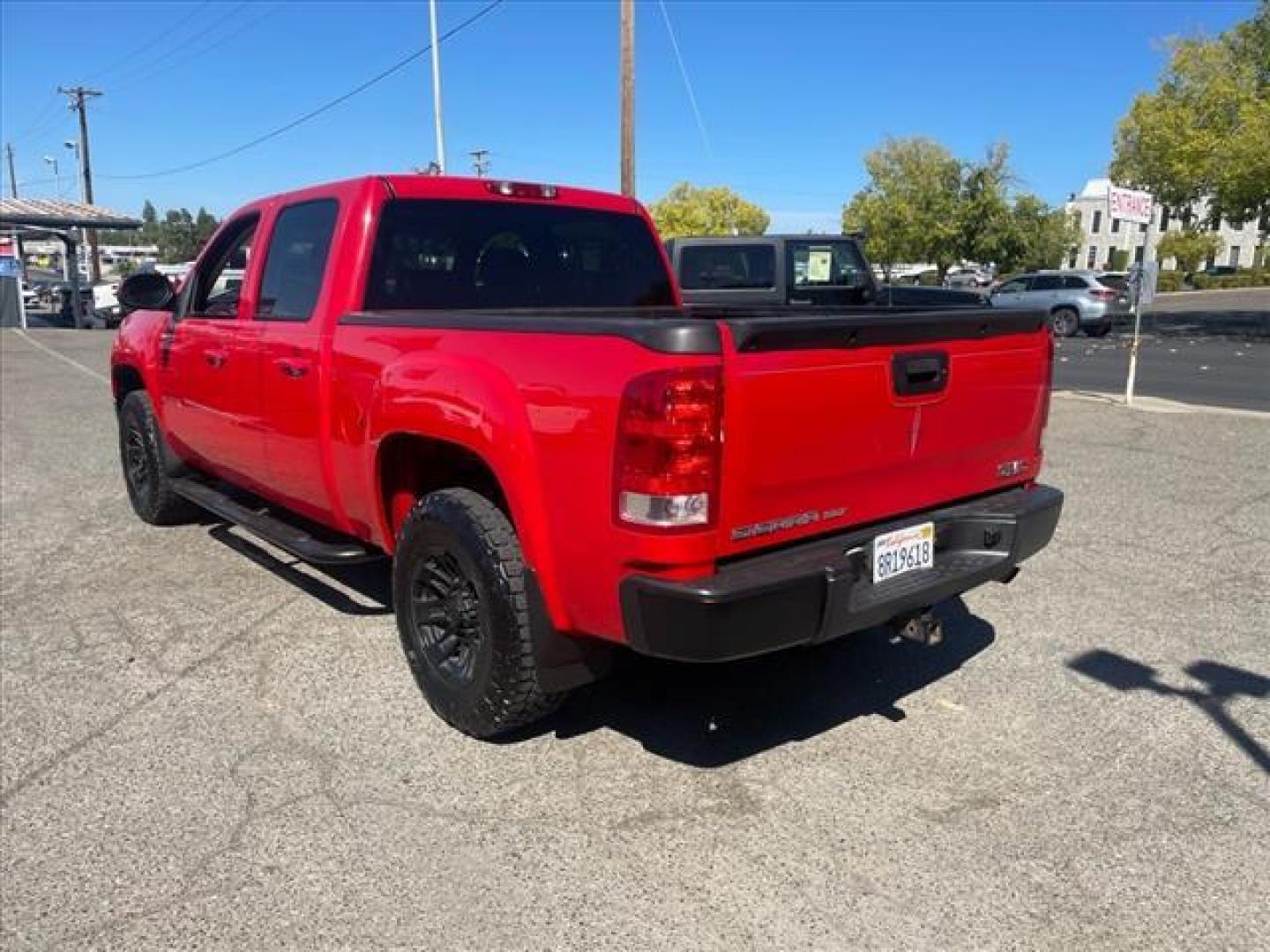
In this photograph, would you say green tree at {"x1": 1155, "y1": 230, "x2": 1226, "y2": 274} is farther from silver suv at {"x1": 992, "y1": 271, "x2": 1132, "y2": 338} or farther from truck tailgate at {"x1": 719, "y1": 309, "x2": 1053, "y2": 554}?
truck tailgate at {"x1": 719, "y1": 309, "x2": 1053, "y2": 554}

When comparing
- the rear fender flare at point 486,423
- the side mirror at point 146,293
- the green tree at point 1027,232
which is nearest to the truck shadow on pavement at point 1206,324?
the green tree at point 1027,232

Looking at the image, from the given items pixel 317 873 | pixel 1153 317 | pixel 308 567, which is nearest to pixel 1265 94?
pixel 1153 317

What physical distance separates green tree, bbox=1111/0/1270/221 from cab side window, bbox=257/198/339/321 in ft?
88.0

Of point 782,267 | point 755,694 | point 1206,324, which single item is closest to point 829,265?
point 782,267

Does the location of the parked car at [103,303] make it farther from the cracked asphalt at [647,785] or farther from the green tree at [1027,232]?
the green tree at [1027,232]

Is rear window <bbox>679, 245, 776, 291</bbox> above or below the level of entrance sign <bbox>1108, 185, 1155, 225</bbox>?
below

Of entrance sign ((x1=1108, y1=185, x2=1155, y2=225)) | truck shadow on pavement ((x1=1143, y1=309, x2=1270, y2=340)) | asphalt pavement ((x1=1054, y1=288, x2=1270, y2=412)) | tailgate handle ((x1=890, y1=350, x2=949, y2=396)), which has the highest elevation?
entrance sign ((x1=1108, y1=185, x2=1155, y2=225))

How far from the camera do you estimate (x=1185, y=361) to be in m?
19.5

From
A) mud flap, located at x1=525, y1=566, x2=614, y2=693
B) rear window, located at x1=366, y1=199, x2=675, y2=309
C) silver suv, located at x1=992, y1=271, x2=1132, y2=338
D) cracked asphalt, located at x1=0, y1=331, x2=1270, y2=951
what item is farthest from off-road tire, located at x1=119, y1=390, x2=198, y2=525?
silver suv, located at x1=992, y1=271, x2=1132, y2=338

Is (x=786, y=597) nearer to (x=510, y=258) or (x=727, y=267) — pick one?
(x=510, y=258)

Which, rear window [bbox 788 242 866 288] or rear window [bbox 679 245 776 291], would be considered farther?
rear window [bbox 788 242 866 288]

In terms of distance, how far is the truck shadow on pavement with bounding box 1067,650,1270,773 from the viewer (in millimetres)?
Result: 3621

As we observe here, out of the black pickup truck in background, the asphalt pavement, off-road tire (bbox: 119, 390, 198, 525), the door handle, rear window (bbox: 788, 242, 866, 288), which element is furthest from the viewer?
the asphalt pavement

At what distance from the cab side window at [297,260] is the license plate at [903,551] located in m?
2.43
